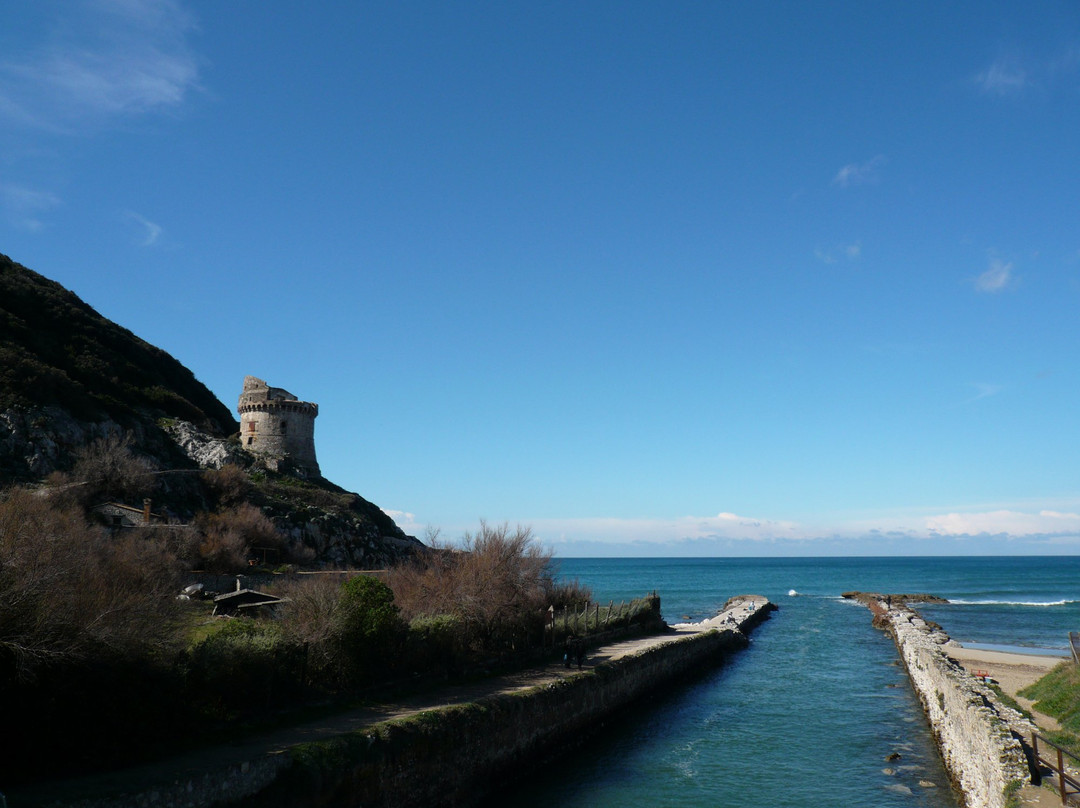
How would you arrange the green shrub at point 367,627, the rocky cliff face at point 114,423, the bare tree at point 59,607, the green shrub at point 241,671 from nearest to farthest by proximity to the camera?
the bare tree at point 59,607 → the green shrub at point 241,671 → the green shrub at point 367,627 → the rocky cliff face at point 114,423

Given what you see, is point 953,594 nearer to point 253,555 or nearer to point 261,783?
point 253,555

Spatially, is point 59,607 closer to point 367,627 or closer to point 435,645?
point 367,627

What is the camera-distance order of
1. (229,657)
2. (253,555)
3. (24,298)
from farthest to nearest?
1. (24,298)
2. (253,555)
3. (229,657)

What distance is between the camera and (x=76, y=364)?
187ft

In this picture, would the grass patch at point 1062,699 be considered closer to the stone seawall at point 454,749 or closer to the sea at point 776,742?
the sea at point 776,742

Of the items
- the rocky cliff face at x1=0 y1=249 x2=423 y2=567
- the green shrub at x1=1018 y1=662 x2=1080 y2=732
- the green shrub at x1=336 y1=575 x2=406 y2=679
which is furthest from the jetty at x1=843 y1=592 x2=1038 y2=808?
the rocky cliff face at x1=0 y1=249 x2=423 y2=567

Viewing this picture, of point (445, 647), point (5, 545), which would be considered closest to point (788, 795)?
point (445, 647)

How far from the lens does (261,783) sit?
12930mm

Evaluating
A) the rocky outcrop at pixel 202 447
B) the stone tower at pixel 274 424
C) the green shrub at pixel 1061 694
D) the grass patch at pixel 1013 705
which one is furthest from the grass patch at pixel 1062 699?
the stone tower at pixel 274 424

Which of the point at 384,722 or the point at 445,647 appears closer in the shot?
the point at 384,722

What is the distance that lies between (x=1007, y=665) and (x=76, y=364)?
6349 cm

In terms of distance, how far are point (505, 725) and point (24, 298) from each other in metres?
62.7

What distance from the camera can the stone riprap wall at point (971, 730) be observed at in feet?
51.3

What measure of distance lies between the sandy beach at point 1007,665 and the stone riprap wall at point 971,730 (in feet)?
8.82
